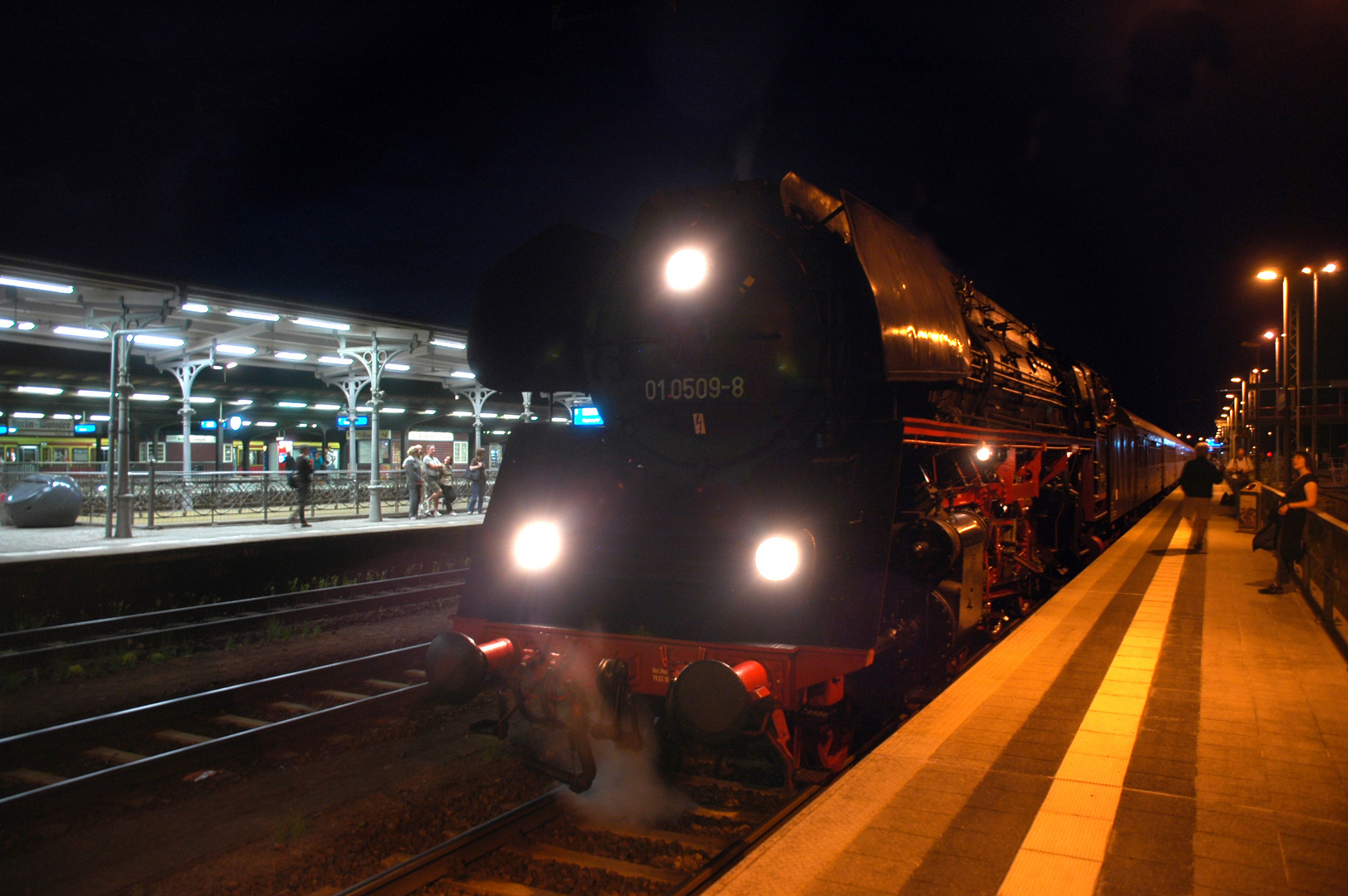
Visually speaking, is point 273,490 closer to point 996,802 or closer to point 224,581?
point 224,581

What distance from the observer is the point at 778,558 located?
13.2 ft

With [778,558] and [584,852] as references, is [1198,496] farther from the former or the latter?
[584,852]

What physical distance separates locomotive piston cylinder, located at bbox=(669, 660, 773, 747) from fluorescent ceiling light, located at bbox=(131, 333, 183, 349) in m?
13.8

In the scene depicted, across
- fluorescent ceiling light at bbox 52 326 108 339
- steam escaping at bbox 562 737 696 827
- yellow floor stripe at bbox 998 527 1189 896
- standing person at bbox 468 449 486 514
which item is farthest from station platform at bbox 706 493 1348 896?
standing person at bbox 468 449 486 514

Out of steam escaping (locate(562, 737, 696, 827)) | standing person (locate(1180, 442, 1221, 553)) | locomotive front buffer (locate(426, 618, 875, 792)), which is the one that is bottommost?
steam escaping (locate(562, 737, 696, 827))

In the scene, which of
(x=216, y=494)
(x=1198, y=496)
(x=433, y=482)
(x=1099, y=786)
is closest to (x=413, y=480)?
(x=433, y=482)

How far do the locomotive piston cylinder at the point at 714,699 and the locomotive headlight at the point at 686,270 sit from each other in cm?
220

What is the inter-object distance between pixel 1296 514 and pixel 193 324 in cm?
1636

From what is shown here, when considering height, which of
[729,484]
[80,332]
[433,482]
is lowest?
[433,482]

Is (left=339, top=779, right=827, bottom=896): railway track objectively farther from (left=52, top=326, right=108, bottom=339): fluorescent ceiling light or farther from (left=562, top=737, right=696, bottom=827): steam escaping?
(left=52, top=326, right=108, bottom=339): fluorescent ceiling light

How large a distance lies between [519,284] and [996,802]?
13.2 ft

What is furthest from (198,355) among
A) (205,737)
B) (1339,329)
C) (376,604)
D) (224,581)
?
(1339,329)

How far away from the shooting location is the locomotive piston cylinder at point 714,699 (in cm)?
358

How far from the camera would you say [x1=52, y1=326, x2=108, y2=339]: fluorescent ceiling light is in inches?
559
